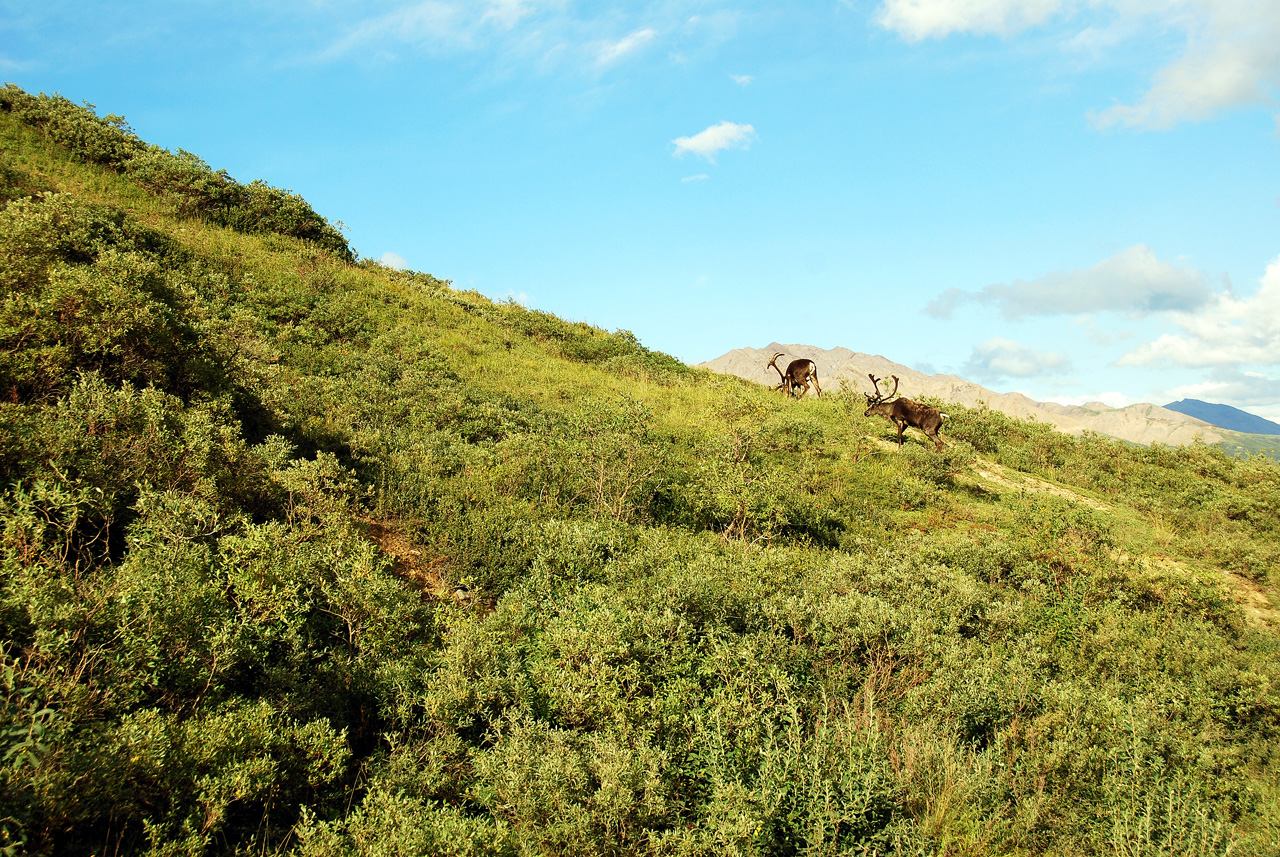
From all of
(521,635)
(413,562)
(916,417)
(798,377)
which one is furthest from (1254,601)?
(413,562)

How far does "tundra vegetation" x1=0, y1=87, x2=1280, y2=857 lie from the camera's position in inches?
144

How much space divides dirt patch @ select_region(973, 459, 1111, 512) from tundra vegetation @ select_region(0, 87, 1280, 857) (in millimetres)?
2574

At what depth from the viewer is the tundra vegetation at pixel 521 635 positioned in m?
3.66

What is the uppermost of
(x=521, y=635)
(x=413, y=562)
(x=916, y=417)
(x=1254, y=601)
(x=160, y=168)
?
(x=160, y=168)

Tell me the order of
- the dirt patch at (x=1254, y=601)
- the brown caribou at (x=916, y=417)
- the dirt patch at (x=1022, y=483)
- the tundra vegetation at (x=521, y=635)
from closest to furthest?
the tundra vegetation at (x=521, y=635)
the dirt patch at (x=1254, y=601)
the dirt patch at (x=1022, y=483)
the brown caribou at (x=916, y=417)

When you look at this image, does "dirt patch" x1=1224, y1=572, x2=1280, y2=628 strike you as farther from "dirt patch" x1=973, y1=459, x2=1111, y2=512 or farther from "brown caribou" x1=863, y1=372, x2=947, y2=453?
"brown caribou" x1=863, y1=372, x2=947, y2=453

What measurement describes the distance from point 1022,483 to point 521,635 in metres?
15.2

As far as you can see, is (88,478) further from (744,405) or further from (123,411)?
(744,405)

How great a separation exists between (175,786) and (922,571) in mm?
8384

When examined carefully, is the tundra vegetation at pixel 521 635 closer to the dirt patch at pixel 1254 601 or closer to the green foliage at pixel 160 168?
the dirt patch at pixel 1254 601

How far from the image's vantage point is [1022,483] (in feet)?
52.4

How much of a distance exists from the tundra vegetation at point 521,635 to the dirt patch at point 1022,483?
2.57 meters

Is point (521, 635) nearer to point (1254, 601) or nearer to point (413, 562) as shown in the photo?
point (413, 562)

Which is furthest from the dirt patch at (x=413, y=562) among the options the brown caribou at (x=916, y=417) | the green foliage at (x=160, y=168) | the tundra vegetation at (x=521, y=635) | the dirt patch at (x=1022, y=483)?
the green foliage at (x=160, y=168)
